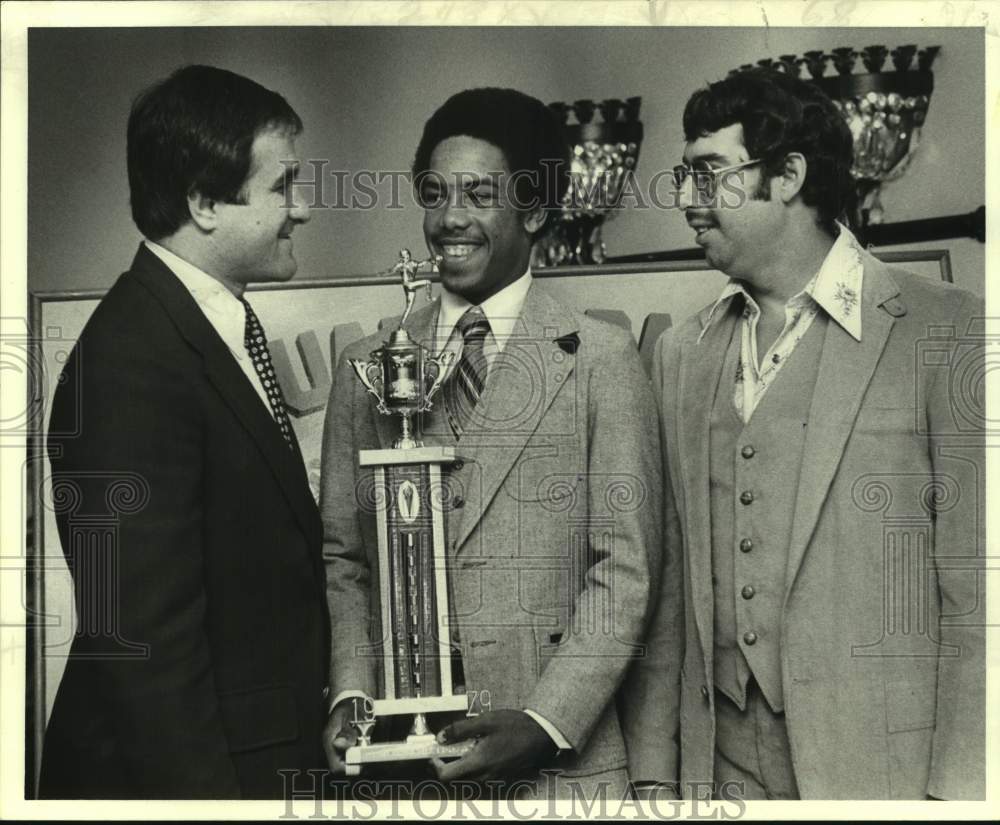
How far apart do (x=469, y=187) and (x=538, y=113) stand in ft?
0.79

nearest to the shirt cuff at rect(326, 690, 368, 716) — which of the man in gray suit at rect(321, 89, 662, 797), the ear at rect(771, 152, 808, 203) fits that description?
the man in gray suit at rect(321, 89, 662, 797)

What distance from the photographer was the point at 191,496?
2822mm

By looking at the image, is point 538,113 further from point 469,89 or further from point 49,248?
point 49,248

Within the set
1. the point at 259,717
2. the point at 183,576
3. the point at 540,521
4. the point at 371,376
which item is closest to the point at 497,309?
the point at 371,376

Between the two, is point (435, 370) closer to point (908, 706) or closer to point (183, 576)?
point (183, 576)

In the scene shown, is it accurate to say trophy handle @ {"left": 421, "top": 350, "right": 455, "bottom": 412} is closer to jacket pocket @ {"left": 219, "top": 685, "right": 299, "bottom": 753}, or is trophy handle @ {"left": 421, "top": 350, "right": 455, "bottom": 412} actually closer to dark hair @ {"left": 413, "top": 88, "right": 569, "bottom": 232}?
dark hair @ {"left": 413, "top": 88, "right": 569, "bottom": 232}

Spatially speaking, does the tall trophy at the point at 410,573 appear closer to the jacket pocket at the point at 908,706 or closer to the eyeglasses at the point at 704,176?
the eyeglasses at the point at 704,176

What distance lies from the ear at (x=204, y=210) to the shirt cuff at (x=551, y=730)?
1219 millimetres

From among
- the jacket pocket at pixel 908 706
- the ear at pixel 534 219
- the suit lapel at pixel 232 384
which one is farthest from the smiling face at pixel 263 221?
the jacket pocket at pixel 908 706

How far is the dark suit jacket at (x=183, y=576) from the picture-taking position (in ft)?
9.20

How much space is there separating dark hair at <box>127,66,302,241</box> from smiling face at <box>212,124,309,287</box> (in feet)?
0.08

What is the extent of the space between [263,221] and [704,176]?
0.96m

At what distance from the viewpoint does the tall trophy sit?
9.14 ft

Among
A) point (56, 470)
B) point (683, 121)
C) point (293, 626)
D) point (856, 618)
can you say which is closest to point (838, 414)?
point (856, 618)
